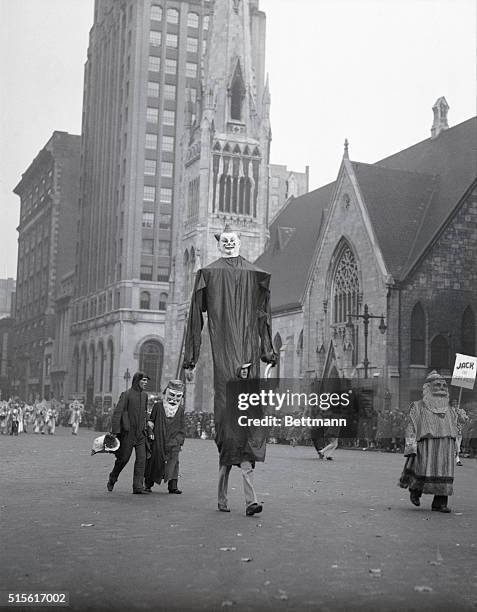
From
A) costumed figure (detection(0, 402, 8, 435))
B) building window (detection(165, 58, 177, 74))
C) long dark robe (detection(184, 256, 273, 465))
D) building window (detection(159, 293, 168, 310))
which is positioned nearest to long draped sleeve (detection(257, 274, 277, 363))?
long dark robe (detection(184, 256, 273, 465))

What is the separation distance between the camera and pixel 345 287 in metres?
45.2

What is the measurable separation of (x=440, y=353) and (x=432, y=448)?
3115 cm

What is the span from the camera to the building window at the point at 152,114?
9044 centimetres

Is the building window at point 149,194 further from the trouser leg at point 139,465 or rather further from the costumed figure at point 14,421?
the trouser leg at point 139,465

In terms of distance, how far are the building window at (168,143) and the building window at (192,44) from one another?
936 centimetres

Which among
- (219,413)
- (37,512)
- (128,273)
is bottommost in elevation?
(37,512)

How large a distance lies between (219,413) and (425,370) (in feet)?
108

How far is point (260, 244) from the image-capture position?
73.9m

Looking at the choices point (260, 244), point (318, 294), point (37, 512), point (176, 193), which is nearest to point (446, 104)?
point (318, 294)

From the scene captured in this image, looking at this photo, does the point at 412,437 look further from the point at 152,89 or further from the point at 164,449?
the point at 152,89

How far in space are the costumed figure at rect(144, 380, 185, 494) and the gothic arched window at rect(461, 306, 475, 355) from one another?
31.1 metres

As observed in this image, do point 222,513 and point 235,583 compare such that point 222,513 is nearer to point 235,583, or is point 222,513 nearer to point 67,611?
point 235,583

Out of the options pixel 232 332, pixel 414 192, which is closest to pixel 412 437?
pixel 232 332

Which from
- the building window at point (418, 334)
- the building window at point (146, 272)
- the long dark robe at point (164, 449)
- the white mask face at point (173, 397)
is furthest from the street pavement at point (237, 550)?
the building window at point (146, 272)
